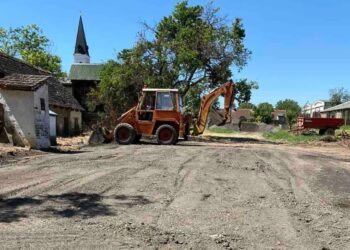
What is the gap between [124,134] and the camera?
83.7 feet

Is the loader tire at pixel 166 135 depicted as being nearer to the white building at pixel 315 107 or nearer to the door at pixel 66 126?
the door at pixel 66 126

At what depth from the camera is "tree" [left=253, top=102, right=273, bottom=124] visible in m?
103

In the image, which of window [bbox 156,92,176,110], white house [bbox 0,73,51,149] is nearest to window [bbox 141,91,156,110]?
window [bbox 156,92,176,110]

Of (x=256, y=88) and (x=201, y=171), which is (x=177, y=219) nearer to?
(x=201, y=171)

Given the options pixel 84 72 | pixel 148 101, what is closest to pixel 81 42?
pixel 84 72

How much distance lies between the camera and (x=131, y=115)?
2588cm

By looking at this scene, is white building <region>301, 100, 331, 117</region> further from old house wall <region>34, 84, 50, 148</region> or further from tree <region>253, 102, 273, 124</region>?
old house wall <region>34, 84, 50, 148</region>

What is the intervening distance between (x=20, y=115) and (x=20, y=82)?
4.12 ft

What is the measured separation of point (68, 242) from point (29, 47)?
72384 millimetres

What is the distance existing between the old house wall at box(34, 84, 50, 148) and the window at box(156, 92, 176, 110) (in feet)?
21.4

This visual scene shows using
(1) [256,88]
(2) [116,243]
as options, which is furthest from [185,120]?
(2) [116,243]

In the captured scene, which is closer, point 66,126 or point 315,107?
point 66,126

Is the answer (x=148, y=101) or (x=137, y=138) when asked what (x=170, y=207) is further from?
(x=137, y=138)

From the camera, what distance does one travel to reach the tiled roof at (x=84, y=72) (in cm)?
6594
